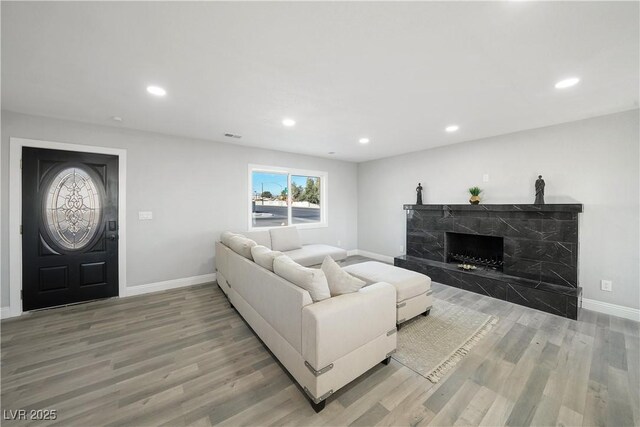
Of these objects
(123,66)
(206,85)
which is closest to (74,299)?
(123,66)

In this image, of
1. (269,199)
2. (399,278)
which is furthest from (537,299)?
(269,199)

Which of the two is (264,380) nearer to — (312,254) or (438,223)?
(312,254)

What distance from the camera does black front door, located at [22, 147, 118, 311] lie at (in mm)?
3043

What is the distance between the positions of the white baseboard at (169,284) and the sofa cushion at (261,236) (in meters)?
0.98

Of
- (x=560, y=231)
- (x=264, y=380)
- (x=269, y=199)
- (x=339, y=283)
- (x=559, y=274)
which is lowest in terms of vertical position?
(x=264, y=380)

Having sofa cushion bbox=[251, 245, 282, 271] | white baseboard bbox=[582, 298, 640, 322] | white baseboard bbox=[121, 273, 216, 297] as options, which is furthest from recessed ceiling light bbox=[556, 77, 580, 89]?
white baseboard bbox=[121, 273, 216, 297]

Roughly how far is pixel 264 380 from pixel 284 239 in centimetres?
295

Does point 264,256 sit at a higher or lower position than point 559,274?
higher

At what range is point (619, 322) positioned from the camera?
2.83 metres

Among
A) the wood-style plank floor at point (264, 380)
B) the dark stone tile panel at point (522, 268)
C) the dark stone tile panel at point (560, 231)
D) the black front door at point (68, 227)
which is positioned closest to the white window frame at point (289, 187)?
the black front door at point (68, 227)

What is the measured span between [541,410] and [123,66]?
4124mm

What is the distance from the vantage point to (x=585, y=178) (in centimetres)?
321

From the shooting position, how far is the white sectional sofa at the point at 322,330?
1.61 meters

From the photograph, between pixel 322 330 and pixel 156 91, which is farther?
pixel 156 91
